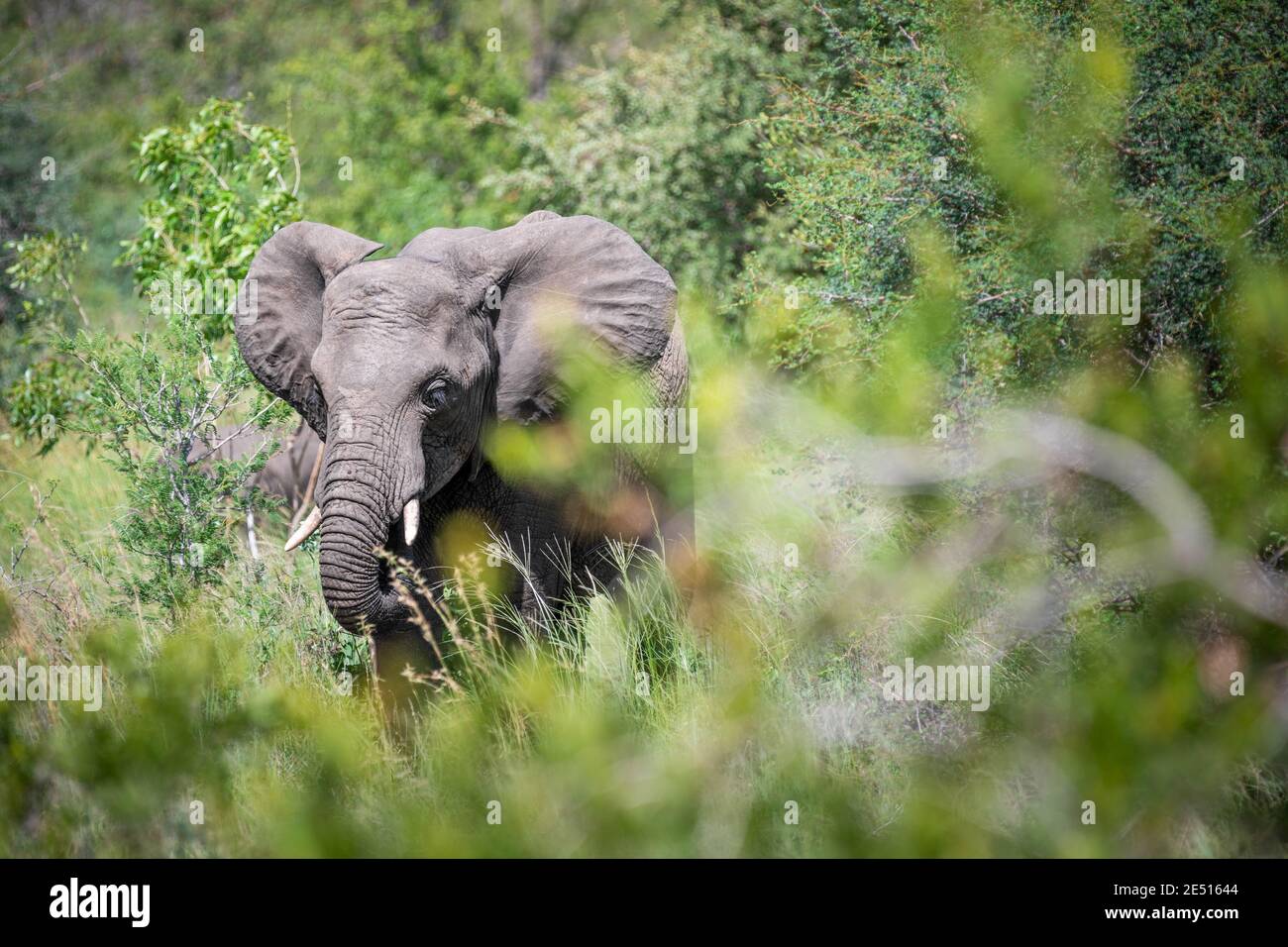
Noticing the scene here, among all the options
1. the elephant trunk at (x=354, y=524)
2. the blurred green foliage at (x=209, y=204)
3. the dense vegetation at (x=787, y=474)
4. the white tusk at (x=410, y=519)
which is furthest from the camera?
the blurred green foliage at (x=209, y=204)

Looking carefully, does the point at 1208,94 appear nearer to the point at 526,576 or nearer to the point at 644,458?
the point at 644,458

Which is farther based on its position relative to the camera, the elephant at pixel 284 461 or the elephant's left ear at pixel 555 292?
the elephant at pixel 284 461

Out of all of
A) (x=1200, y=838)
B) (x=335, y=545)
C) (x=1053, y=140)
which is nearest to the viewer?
(x=1053, y=140)

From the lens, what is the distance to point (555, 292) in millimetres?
6488

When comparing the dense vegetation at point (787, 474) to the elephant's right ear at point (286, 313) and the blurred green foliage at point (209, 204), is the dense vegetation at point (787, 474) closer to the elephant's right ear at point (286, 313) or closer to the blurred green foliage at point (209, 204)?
the blurred green foliage at point (209, 204)

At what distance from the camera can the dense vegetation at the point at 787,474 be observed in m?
1.82

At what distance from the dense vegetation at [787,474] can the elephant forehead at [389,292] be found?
133cm

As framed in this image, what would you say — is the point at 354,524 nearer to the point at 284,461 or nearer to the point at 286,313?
the point at 286,313

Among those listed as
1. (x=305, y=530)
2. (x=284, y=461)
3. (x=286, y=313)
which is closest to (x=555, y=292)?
(x=286, y=313)

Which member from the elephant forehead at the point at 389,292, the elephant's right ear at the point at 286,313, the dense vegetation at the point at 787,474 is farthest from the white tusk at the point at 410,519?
the elephant's right ear at the point at 286,313

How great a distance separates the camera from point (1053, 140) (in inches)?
139

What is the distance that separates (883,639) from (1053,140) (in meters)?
2.08

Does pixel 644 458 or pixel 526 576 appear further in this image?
pixel 644 458
